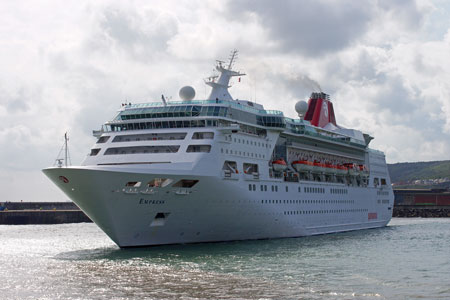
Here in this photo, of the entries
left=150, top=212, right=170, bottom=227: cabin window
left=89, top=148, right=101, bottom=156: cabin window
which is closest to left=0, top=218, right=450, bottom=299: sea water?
left=150, top=212, right=170, bottom=227: cabin window

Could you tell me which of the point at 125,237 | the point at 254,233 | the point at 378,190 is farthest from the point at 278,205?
the point at 378,190

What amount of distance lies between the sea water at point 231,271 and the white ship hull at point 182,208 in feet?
3.24

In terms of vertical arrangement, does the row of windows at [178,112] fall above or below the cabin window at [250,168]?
above

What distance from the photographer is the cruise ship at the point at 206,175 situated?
31734mm

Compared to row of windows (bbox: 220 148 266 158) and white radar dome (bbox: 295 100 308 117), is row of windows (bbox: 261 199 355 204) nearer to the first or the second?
row of windows (bbox: 220 148 266 158)

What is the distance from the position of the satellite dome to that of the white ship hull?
7711 millimetres

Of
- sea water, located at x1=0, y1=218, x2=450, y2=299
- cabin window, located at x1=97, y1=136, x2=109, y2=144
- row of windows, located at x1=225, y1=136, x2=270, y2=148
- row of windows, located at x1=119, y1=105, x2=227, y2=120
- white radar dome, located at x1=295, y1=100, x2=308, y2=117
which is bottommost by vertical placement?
sea water, located at x1=0, y1=218, x2=450, y2=299

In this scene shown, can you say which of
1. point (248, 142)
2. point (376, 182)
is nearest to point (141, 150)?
point (248, 142)

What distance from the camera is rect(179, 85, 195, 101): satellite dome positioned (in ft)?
135

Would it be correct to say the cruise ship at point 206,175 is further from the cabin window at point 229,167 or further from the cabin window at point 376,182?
the cabin window at point 376,182

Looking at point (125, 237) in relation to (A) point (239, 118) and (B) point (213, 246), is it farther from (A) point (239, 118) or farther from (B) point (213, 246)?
(A) point (239, 118)

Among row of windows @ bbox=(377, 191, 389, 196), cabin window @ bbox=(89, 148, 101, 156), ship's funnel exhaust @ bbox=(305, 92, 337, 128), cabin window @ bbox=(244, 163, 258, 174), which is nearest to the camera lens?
cabin window @ bbox=(89, 148, 101, 156)

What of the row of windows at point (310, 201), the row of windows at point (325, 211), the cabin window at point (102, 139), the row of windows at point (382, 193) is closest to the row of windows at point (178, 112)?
the cabin window at point (102, 139)

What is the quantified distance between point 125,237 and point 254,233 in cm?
984
